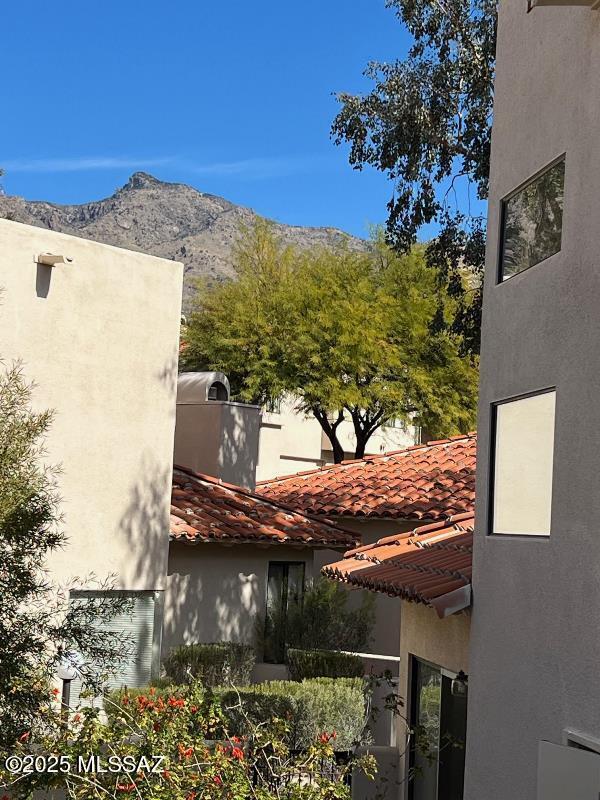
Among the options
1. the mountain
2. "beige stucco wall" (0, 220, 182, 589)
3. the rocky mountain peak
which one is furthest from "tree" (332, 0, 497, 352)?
the rocky mountain peak

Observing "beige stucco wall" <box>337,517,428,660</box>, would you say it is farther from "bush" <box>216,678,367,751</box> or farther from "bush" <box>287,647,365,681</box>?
"bush" <box>216,678,367,751</box>

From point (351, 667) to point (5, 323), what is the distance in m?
7.71

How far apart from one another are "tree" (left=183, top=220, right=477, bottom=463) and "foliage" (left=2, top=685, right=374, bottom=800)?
2257 cm

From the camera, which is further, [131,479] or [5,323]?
[131,479]

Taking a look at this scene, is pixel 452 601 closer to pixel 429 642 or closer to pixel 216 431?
pixel 429 642

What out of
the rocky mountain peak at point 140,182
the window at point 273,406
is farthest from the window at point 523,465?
the rocky mountain peak at point 140,182

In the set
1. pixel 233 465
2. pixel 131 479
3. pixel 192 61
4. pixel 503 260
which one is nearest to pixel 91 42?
pixel 192 61

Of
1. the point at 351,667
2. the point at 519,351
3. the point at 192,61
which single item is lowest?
the point at 351,667

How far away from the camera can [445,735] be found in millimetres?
12719

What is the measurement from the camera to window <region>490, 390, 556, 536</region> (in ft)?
31.9

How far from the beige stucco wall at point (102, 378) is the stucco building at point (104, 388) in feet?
0.05

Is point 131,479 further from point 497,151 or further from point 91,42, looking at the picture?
point 91,42

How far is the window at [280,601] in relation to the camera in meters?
20.1

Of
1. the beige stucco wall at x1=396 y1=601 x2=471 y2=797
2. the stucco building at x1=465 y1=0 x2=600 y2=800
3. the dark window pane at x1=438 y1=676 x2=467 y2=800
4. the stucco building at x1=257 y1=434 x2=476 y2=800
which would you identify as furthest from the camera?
the dark window pane at x1=438 y1=676 x2=467 y2=800
